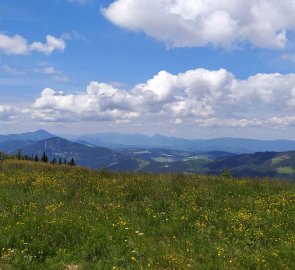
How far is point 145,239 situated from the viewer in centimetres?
998

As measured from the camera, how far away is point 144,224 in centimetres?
1183

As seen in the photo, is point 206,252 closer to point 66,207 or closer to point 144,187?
point 66,207

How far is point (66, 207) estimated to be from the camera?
12875 mm

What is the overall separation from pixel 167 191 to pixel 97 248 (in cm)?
711

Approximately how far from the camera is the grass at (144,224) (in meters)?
8.59

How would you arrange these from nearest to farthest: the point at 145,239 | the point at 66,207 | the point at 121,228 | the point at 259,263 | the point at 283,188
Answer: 1. the point at 259,263
2. the point at 145,239
3. the point at 121,228
4. the point at 66,207
5. the point at 283,188

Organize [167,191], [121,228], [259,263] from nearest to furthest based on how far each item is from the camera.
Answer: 1. [259,263]
2. [121,228]
3. [167,191]

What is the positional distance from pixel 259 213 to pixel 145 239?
16.5ft

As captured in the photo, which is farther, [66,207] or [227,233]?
[66,207]

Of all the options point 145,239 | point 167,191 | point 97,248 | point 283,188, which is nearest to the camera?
point 97,248

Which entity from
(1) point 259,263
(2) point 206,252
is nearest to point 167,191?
(2) point 206,252

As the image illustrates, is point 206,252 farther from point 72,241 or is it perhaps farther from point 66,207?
point 66,207

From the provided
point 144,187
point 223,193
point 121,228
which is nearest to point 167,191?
point 144,187

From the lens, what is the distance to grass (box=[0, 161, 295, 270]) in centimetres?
859
